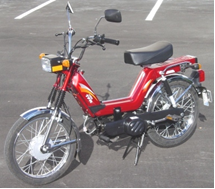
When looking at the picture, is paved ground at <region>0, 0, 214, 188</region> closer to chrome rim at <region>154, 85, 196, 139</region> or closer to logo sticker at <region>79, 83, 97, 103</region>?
chrome rim at <region>154, 85, 196, 139</region>

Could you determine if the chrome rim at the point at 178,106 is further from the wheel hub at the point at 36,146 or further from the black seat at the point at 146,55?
the wheel hub at the point at 36,146

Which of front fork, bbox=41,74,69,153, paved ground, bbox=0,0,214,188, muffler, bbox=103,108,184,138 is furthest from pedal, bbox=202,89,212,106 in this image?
front fork, bbox=41,74,69,153

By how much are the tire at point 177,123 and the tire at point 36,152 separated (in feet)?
3.45

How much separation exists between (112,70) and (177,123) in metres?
3.08

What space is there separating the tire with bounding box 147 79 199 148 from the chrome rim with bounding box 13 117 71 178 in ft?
3.55

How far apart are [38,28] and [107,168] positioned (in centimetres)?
734

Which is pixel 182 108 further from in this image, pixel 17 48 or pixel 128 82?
pixel 17 48

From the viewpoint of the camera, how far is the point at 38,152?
421cm

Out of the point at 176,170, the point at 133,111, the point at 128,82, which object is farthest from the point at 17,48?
the point at 176,170

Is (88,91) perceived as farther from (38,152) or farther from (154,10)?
(154,10)

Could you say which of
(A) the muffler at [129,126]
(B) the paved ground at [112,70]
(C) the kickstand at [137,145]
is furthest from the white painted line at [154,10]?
(A) the muffler at [129,126]

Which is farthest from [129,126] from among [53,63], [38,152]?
[53,63]

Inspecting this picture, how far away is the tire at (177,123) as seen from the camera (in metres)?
4.83

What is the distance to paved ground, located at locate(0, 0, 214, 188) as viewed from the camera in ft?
14.7
